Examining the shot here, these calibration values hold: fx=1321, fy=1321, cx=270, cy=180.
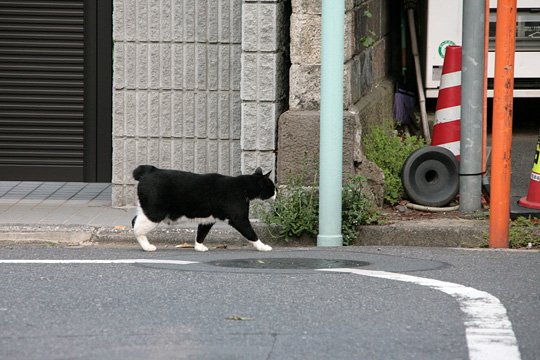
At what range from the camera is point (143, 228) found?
9.13 meters

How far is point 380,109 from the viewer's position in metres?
12.3

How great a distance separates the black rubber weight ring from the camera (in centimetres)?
1041

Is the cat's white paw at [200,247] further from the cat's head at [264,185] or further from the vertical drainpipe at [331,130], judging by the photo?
the vertical drainpipe at [331,130]

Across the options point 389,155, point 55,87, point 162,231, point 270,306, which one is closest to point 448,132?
point 389,155

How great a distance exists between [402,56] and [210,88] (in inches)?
143

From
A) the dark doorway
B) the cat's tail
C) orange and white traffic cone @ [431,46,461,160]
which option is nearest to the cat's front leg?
the cat's tail

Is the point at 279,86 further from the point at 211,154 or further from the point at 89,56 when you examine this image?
the point at 89,56

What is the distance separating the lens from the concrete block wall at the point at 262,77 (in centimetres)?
1014

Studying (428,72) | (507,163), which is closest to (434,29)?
(428,72)

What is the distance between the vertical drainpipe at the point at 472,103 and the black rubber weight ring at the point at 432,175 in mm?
210

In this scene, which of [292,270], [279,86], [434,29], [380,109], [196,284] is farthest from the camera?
[434,29]

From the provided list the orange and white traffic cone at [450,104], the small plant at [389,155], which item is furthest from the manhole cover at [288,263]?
the orange and white traffic cone at [450,104]

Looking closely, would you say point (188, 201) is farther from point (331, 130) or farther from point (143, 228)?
point (331, 130)

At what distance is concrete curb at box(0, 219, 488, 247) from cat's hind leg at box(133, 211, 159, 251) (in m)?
0.50
